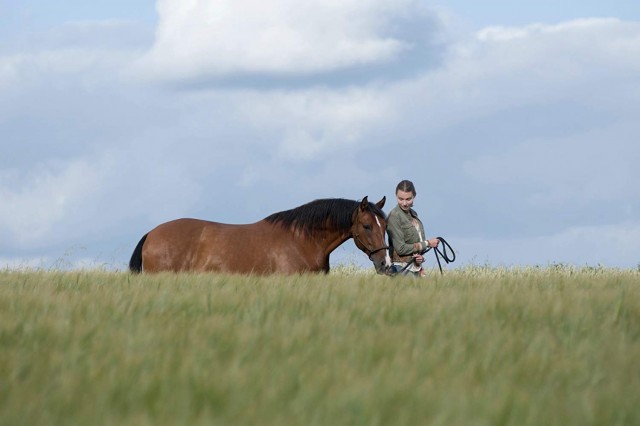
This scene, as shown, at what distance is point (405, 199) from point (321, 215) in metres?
1.23

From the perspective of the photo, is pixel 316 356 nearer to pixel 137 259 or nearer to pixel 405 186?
pixel 405 186

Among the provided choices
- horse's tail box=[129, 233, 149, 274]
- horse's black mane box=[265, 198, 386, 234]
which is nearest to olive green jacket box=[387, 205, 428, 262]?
horse's black mane box=[265, 198, 386, 234]

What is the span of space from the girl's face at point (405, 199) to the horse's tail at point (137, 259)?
12.9 ft

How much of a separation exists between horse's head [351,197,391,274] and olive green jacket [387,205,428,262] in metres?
0.11

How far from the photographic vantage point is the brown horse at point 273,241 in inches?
447

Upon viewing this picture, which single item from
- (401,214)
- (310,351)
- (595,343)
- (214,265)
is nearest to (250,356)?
(310,351)

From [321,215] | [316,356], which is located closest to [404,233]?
[321,215]

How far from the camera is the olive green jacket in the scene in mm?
11219

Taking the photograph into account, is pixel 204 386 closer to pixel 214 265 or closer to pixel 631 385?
pixel 631 385

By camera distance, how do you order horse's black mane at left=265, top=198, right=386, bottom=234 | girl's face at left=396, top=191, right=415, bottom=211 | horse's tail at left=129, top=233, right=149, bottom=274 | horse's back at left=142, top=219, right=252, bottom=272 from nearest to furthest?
1. girl's face at left=396, top=191, right=415, bottom=211
2. horse's black mane at left=265, top=198, right=386, bottom=234
3. horse's back at left=142, top=219, right=252, bottom=272
4. horse's tail at left=129, top=233, right=149, bottom=274

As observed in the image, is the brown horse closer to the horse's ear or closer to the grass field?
the horse's ear

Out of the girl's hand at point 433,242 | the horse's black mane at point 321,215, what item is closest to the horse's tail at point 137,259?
the horse's black mane at point 321,215

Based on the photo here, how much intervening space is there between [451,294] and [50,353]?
4.22 m

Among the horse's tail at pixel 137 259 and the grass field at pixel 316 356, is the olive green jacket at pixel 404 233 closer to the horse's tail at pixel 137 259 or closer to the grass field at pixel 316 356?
the grass field at pixel 316 356
